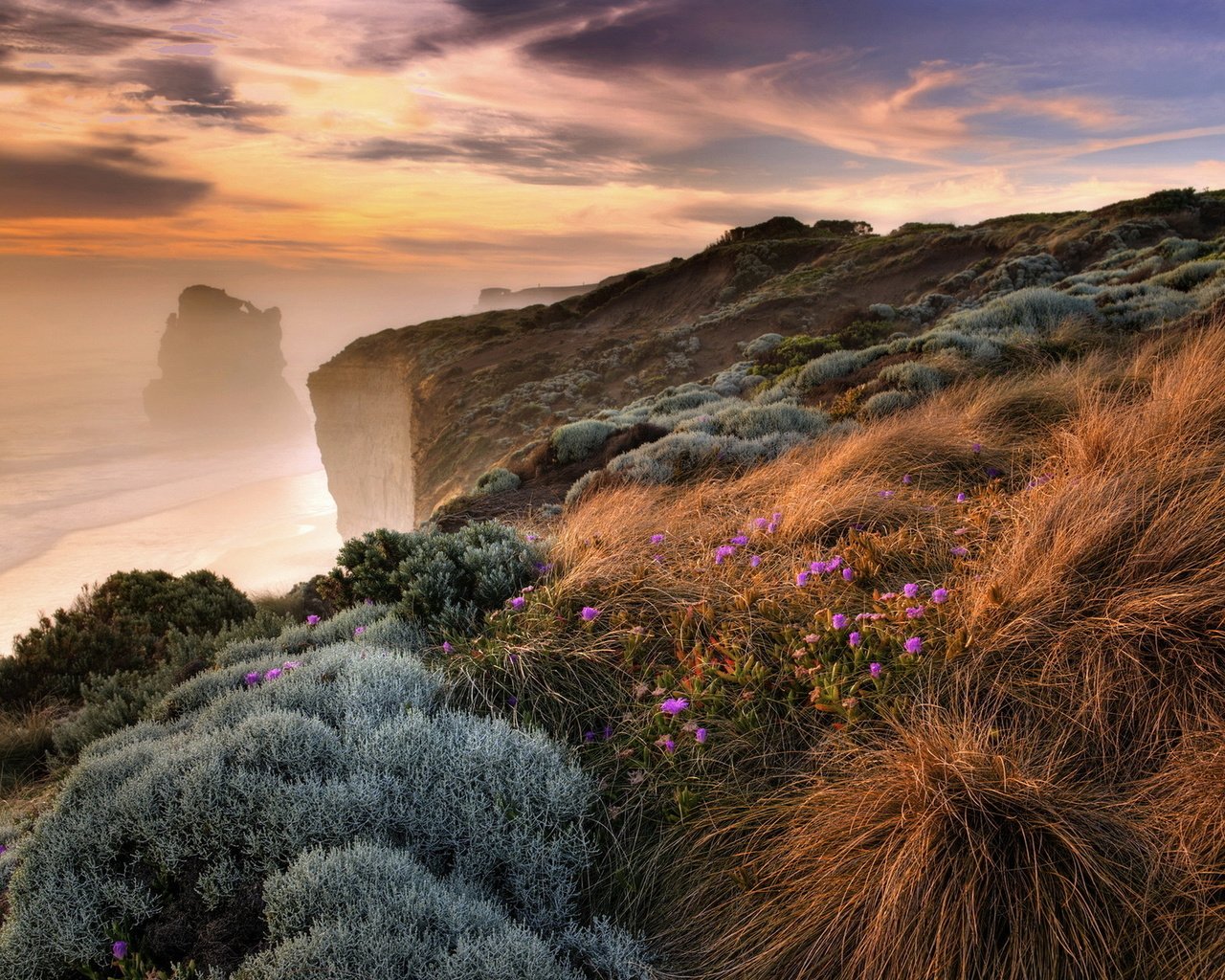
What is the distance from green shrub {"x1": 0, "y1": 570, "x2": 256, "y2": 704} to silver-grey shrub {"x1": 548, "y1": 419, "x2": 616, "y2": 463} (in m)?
5.58

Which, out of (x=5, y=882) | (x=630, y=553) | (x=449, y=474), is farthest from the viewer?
(x=449, y=474)

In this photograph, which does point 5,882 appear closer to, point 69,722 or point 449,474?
point 69,722

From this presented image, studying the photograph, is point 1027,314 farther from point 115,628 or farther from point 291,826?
point 115,628

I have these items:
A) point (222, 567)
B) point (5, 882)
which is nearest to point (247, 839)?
point (5, 882)

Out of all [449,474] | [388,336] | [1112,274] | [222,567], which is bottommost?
[222,567]

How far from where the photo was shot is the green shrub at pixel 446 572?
499 centimetres

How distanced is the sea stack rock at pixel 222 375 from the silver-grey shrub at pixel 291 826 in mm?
184263

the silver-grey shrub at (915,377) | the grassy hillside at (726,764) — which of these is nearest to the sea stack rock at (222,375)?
the silver-grey shrub at (915,377)

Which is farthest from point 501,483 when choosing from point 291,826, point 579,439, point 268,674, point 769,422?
point 291,826

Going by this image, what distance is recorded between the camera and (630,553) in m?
4.96

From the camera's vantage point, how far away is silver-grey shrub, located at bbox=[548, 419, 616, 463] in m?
12.5

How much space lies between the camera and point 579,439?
12594mm

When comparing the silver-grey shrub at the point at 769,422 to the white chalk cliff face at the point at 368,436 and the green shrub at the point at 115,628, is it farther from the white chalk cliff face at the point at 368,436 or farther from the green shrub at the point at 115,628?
the white chalk cliff face at the point at 368,436

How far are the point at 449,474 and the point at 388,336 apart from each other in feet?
88.2
